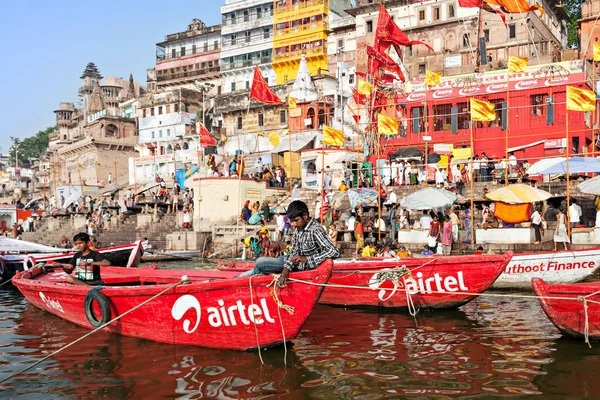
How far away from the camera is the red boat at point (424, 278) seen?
10953 millimetres

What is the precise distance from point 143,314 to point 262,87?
62.2 ft

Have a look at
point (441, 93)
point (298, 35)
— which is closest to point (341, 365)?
point (441, 93)

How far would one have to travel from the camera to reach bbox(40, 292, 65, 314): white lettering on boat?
11.7 m

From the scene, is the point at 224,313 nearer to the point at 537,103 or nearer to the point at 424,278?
the point at 424,278

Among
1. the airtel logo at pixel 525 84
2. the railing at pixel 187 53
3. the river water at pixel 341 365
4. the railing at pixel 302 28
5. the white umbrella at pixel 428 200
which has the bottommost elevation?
the river water at pixel 341 365

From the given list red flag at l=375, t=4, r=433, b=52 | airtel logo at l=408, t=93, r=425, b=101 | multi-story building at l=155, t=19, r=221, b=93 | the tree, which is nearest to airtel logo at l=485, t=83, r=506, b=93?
airtel logo at l=408, t=93, r=425, b=101

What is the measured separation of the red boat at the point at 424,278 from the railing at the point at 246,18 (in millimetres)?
48151

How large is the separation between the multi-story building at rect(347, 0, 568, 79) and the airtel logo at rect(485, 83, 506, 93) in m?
4.20

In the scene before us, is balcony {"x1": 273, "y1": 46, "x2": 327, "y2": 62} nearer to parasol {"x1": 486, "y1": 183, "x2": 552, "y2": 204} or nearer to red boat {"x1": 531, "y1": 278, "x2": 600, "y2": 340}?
parasol {"x1": 486, "y1": 183, "x2": 552, "y2": 204}

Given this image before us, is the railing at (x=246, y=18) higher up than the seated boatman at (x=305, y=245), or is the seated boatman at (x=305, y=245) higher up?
the railing at (x=246, y=18)

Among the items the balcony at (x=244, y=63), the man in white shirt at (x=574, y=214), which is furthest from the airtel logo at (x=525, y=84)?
the balcony at (x=244, y=63)

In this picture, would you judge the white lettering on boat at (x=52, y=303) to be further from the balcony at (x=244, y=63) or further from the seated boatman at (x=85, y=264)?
the balcony at (x=244, y=63)

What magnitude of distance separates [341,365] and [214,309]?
2078 millimetres

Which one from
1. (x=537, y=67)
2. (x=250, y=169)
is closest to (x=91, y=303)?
(x=537, y=67)
